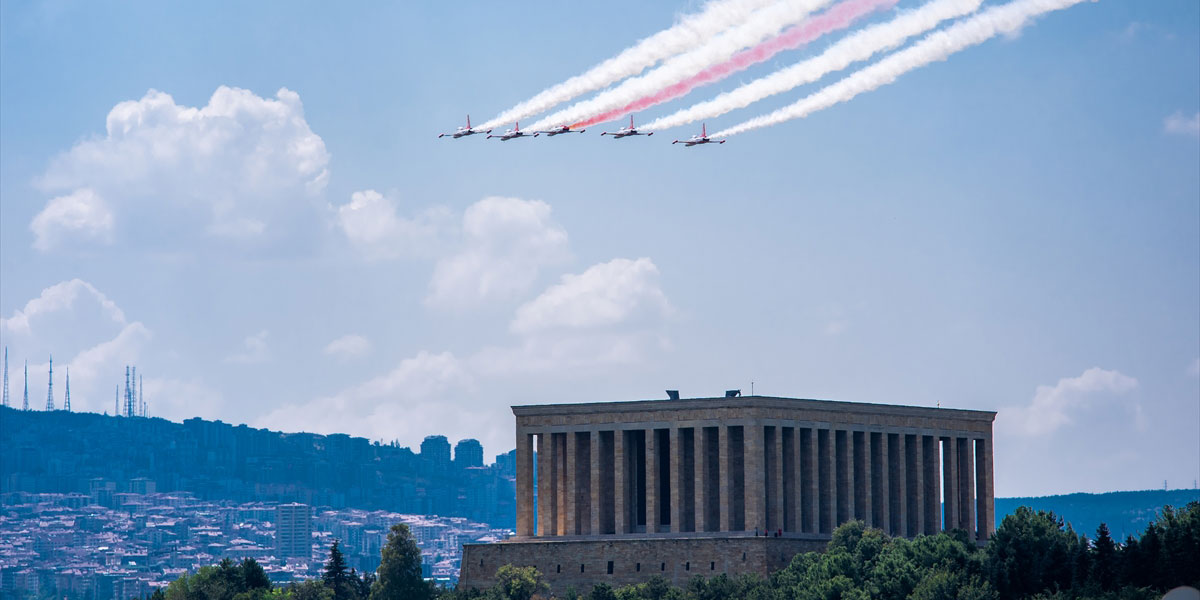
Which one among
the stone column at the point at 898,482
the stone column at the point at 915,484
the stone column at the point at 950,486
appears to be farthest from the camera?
the stone column at the point at 950,486

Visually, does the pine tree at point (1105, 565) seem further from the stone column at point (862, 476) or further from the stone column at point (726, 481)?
the stone column at point (862, 476)

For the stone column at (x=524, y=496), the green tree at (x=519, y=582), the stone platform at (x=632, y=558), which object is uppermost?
the stone column at (x=524, y=496)

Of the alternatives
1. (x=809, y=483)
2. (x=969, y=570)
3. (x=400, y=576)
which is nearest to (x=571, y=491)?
(x=400, y=576)

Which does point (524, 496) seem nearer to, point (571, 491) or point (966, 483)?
point (571, 491)

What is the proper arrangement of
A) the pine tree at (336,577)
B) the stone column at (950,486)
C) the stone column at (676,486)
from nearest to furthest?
the stone column at (676,486) < the stone column at (950,486) < the pine tree at (336,577)

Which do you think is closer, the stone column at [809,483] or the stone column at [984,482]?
the stone column at [809,483]

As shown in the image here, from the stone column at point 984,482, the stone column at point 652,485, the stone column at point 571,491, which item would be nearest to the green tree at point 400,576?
the stone column at point 571,491

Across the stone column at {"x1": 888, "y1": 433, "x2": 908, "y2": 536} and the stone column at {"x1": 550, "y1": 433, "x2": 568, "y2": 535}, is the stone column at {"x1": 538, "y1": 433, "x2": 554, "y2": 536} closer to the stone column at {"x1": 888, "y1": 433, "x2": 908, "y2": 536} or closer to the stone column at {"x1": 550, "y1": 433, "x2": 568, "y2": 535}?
the stone column at {"x1": 550, "y1": 433, "x2": 568, "y2": 535}

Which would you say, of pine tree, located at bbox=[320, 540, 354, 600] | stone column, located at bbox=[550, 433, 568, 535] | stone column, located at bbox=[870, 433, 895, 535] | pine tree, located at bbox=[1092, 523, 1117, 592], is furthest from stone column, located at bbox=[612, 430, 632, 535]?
pine tree, located at bbox=[1092, 523, 1117, 592]
